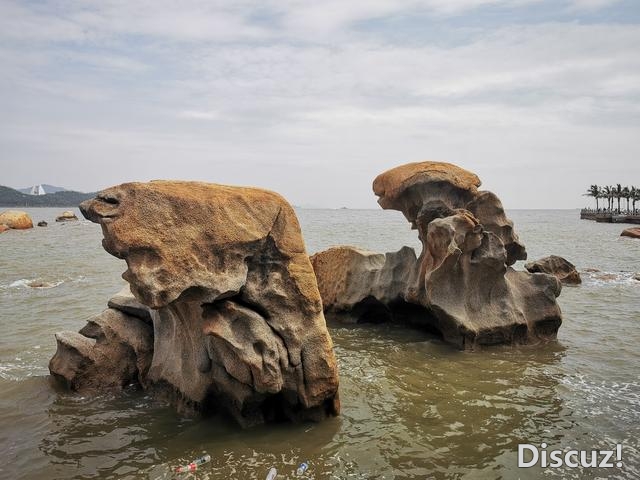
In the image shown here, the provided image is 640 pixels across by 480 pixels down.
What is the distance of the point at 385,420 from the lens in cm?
741

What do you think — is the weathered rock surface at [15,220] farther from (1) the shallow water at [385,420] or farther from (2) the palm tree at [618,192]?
(2) the palm tree at [618,192]

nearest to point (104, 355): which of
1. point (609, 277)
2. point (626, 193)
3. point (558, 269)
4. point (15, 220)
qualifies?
point (558, 269)

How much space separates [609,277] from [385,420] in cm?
1849

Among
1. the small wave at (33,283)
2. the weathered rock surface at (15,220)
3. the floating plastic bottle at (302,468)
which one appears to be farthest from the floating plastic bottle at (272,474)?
the weathered rock surface at (15,220)

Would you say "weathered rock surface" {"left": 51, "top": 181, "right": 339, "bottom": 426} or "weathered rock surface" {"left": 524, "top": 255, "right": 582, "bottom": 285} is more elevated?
"weathered rock surface" {"left": 51, "top": 181, "right": 339, "bottom": 426}

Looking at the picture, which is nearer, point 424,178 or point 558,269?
point 424,178

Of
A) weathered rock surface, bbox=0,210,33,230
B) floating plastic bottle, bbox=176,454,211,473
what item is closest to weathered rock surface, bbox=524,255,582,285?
floating plastic bottle, bbox=176,454,211,473

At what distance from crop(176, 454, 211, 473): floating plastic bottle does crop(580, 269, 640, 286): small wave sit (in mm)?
18670

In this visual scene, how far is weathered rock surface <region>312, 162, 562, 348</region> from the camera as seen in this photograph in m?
11.1

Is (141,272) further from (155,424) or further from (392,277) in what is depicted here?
(392,277)

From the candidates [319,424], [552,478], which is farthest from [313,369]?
[552,478]

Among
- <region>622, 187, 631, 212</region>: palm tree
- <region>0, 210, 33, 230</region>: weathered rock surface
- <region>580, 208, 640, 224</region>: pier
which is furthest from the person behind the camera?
<region>622, 187, 631, 212</region>: palm tree

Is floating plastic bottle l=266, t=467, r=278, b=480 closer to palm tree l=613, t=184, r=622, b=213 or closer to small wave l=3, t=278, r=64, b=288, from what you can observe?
small wave l=3, t=278, r=64, b=288

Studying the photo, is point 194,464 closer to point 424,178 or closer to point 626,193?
point 424,178
